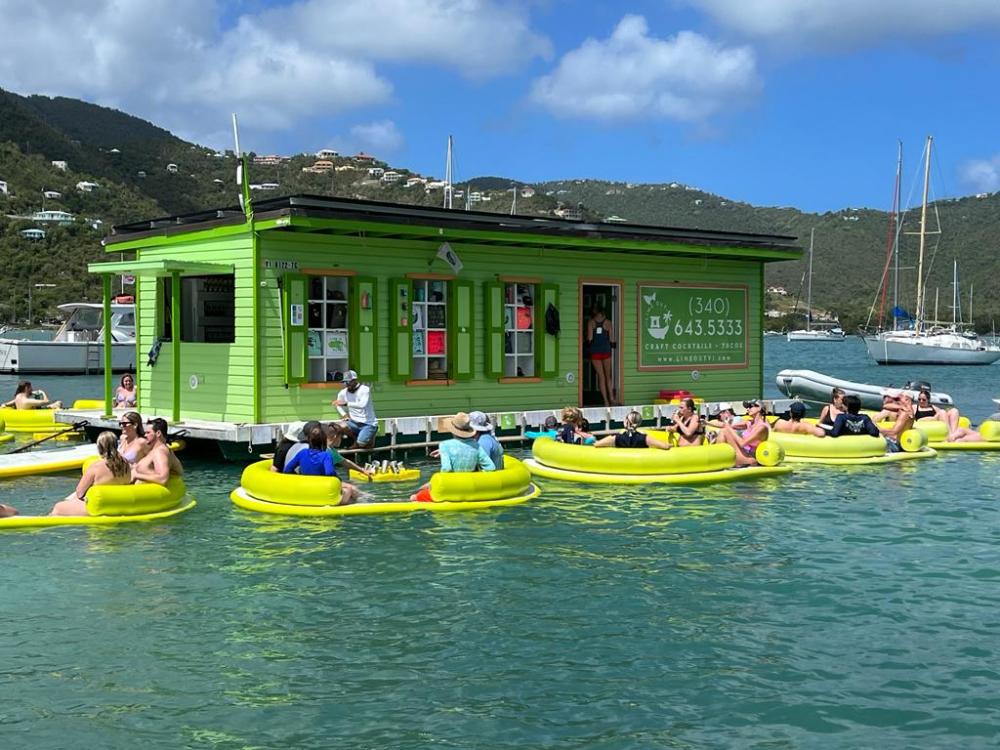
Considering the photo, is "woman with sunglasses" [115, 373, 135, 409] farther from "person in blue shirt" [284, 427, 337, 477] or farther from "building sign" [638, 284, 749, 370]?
"building sign" [638, 284, 749, 370]

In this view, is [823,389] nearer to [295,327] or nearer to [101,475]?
[295,327]

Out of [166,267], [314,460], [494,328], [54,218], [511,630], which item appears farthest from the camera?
[54,218]

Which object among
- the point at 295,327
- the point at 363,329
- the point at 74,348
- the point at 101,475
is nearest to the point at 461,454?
the point at 101,475

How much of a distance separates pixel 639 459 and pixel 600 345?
527 centimetres

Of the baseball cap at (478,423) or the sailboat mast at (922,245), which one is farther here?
the sailboat mast at (922,245)

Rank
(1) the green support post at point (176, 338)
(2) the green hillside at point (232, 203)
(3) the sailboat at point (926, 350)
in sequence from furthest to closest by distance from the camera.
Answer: (2) the green hillside at point (232, 203), (3) the sailboat at point (926, 350), (1) the green support post at point (176, 338)

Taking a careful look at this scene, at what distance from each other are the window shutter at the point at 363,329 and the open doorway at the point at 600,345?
4.36 metres

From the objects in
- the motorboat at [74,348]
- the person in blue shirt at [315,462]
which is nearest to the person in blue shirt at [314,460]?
the person in blue shirt at [315,462]

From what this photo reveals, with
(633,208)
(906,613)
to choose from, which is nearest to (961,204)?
(633,208)

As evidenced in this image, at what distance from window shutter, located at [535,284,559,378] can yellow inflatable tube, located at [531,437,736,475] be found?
12.2 ft

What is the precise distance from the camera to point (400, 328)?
17.1 metres

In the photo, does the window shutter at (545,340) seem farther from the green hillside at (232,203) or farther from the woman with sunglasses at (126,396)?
the green hillside at (232,203)

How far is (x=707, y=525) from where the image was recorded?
39.1 feet

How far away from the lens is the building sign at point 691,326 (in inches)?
807
